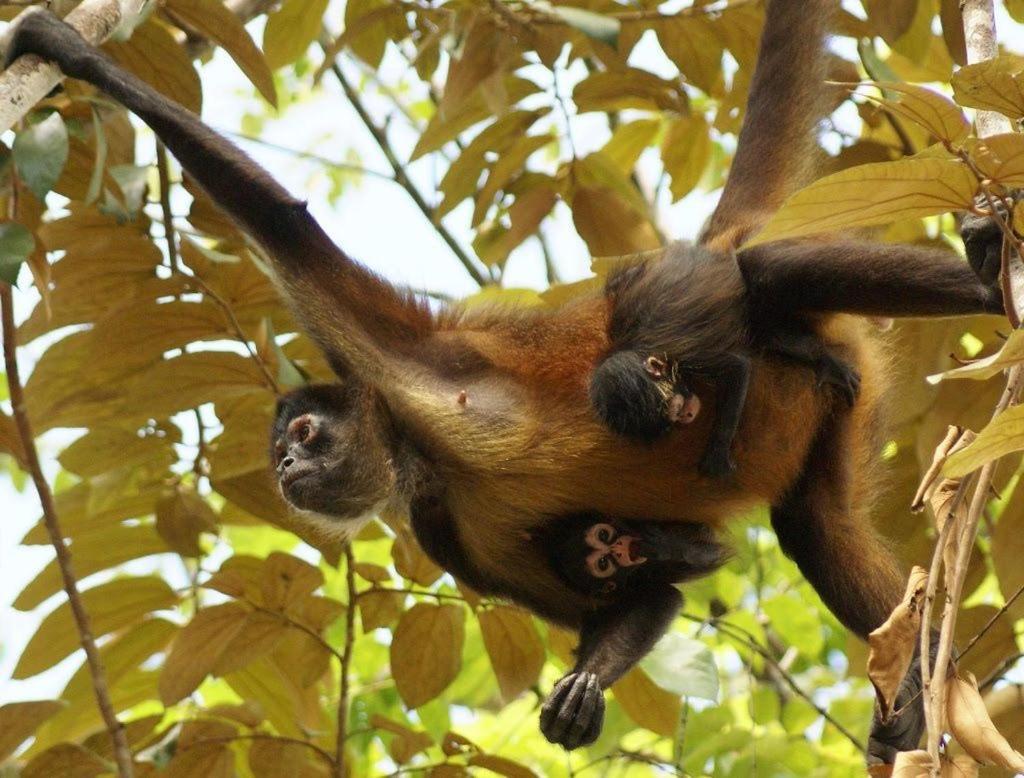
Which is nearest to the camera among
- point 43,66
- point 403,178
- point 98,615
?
point 43,66

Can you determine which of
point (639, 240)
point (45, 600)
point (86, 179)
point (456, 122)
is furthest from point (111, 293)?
point (639, 240)

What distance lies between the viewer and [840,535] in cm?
460

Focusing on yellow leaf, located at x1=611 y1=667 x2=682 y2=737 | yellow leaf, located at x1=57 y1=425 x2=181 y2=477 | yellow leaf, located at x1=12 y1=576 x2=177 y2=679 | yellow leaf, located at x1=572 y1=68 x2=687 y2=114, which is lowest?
yellow leaf, located at x1=611 y1=667 x2=682 y2=737

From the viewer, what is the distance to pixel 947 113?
2.60 m

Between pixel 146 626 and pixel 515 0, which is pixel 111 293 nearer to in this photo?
pixel 146 626

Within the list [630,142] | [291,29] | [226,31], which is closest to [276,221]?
[226,31]

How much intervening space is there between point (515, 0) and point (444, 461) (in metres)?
1.66

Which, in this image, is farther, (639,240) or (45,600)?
(639,240)

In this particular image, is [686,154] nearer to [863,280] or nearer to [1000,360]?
[863,280]

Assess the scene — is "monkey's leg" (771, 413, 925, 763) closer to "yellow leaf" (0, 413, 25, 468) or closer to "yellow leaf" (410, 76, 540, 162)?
"yellow leaf" (410, 76, 540, 162)

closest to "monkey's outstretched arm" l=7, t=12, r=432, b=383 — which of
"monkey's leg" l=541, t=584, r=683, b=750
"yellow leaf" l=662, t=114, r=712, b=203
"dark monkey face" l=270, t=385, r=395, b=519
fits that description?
"dark monkey face" l=270, t=385, r=395, b=519

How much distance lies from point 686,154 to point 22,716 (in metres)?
3.36

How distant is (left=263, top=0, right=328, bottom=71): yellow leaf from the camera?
503 cm

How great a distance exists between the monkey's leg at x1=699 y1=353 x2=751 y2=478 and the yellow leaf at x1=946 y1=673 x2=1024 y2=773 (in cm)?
180
